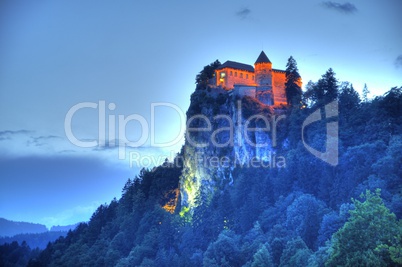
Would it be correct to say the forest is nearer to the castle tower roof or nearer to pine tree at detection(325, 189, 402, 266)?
pine tree at detection(325, 189, 402, 266)

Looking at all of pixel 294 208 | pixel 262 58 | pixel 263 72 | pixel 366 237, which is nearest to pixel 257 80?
pixel 263 72

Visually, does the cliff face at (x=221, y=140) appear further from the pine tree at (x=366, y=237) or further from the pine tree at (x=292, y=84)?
the pine tree at (x=366, y=237)

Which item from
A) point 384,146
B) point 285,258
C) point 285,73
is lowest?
point 285,258

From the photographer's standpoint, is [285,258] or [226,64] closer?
[285,258]

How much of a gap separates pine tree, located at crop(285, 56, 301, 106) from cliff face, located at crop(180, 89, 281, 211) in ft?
14.4

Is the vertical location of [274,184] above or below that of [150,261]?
above

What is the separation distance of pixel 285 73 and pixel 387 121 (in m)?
23.5

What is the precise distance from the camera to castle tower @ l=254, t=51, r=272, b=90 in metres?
76.2

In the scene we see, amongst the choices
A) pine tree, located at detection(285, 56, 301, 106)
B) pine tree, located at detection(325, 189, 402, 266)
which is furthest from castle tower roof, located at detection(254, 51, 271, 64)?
pine tree, located at detection(325, 189, 402, 266)

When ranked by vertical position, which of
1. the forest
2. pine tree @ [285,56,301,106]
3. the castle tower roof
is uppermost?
the castle tower roof

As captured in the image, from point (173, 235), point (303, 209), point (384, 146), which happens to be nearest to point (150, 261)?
point (173, 235)

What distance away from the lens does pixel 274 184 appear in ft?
202

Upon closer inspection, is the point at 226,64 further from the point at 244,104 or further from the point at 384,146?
the point at 384,146

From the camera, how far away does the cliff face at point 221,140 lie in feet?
235
